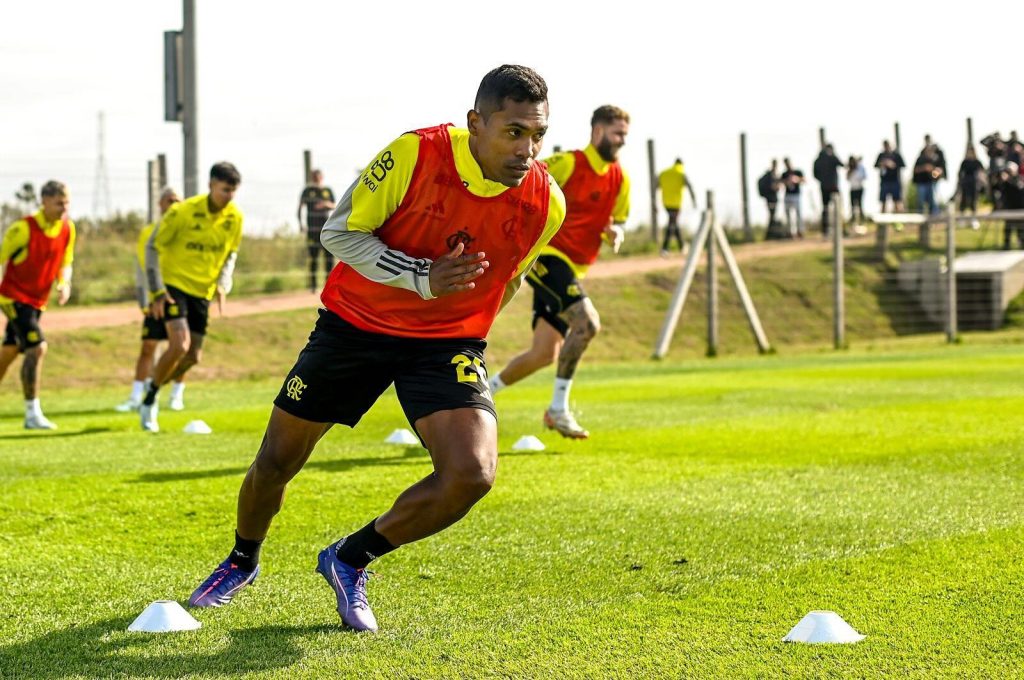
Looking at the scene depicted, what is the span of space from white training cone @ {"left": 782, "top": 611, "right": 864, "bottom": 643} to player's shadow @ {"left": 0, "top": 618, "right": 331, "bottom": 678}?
1.58 m

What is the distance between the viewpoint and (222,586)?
557 cm

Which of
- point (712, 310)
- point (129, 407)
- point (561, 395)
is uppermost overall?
point (712, 310)

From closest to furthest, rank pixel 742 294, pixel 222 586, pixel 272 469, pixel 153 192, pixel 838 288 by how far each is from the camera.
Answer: pixel 272 469 → pixel 222 586 → pixel 153 192 → pixel 742 294 → pixel 838 288

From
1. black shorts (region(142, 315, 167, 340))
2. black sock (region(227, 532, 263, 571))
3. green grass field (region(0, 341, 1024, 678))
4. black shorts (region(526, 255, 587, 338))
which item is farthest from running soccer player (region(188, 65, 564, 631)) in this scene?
black shorts (region(142, 315, 167, 340))

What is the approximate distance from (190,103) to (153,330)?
3.78 m

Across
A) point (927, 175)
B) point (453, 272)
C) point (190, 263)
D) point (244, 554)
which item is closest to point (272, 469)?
point (244, 554)

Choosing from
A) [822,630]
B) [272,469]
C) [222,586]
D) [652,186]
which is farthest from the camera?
[652,186]

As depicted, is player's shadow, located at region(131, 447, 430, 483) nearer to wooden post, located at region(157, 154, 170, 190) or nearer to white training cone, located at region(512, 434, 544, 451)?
white training cone, located at region(512, 434, 544, 451)

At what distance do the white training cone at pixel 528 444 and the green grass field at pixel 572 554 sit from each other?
178 mm

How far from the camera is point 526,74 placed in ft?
16.8

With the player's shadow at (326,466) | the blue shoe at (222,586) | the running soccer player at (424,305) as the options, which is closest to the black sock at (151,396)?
the player's shadow at (326,466)

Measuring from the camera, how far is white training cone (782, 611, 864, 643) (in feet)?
15.6

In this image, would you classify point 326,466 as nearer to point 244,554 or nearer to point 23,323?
point 244,554

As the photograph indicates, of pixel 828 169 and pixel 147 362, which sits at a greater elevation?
pixel 828 169
